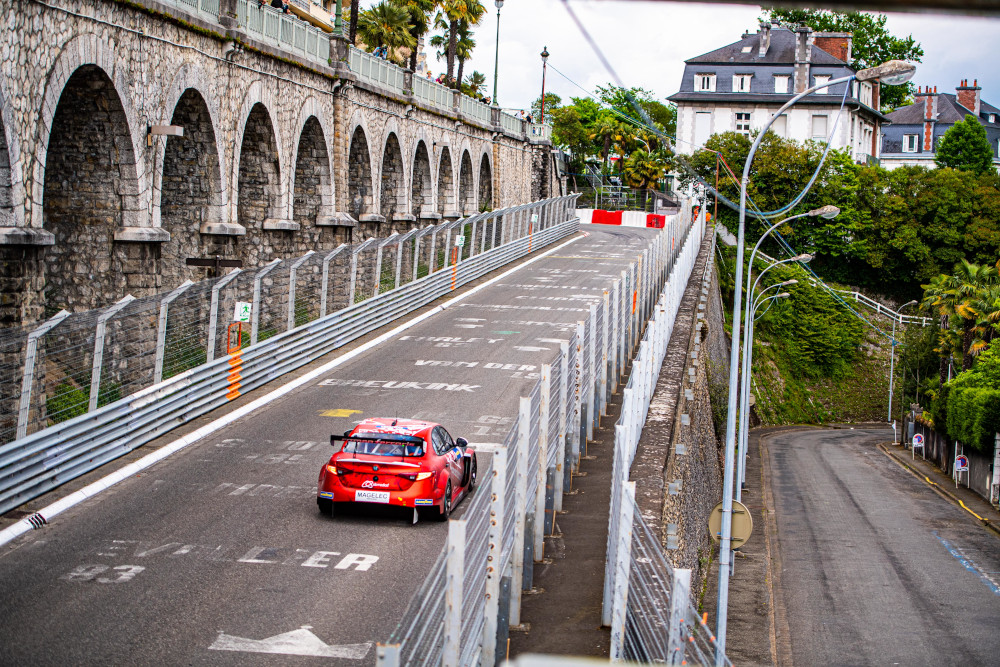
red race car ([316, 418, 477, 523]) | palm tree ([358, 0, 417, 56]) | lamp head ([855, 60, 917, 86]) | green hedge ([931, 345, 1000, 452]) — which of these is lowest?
green hedge ([931, 345, 1000, 452])

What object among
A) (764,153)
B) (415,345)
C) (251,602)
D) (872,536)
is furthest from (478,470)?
(764,153)

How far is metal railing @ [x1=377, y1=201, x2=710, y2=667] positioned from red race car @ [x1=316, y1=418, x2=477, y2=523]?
1389mm

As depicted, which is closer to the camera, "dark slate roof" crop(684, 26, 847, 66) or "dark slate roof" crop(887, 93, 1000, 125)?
"dark slate roof" crop(684, 26, 847, 66)

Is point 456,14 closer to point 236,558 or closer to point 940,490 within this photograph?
A: point 940,490

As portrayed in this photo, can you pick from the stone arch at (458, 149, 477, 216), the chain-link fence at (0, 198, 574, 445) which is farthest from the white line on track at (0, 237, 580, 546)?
the stone arch at (458, 149, 477, 216)

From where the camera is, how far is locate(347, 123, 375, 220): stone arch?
3622 centimetres

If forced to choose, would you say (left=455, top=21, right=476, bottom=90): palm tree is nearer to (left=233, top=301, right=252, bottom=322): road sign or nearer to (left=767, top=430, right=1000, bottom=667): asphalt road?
(left=767, top=430, right=1000, bottom=667): asphalt road

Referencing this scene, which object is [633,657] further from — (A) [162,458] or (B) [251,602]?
(A) [162,458]

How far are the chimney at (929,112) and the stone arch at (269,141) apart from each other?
306 ft

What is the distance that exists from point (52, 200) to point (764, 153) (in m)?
59.3

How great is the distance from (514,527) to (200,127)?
17.8 m

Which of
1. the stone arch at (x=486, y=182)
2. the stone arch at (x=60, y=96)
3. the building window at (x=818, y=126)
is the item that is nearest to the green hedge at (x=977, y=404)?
the stone arch at (x=486, y=182)

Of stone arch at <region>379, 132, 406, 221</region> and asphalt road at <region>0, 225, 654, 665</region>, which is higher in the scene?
stone arch at <region>379, 132, 406, 221</region>

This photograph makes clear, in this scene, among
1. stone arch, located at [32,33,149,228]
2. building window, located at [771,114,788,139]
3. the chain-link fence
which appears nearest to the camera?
the chain-link fence
